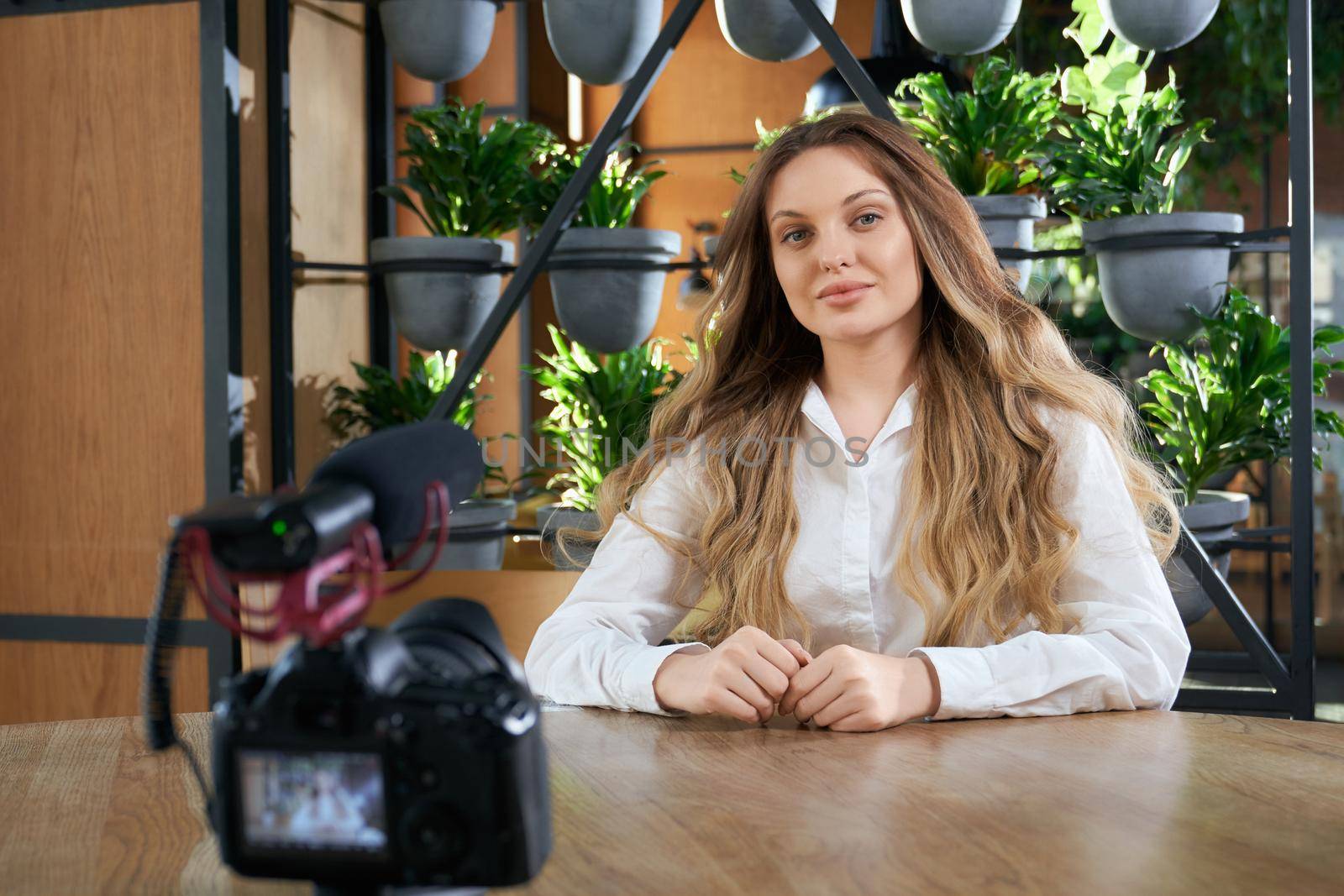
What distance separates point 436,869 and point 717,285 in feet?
3.79

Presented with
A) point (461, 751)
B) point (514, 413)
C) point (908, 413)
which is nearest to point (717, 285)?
point (908, 413)

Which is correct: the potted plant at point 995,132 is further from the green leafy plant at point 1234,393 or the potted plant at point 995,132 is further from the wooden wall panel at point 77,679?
the wooden wall panel at point 77,679

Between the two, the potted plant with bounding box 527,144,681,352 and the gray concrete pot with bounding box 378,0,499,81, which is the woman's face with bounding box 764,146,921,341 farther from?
the gray concrete pot with bounding box 378,0,499,81

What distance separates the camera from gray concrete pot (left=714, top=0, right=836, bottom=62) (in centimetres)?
228

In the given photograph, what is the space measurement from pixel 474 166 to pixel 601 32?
1.31 feet

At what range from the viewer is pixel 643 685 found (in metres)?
1.09

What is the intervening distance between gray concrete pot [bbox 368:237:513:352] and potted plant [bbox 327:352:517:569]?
0.11 meters

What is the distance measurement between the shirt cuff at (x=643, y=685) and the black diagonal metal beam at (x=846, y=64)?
107cm

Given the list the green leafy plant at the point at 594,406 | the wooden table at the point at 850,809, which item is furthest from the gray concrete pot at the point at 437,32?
the wooden table at the point at 850,809

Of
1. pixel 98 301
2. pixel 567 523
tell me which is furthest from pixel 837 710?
pixel 98 301

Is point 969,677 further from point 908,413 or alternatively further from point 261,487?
point 261,487

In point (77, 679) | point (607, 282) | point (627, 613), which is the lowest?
point (77, 679)

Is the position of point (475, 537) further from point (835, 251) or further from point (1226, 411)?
point (1226, 411)

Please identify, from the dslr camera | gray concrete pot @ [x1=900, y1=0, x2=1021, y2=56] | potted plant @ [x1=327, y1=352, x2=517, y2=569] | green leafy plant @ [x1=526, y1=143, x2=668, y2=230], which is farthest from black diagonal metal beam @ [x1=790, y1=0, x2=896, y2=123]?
the dslr camera
